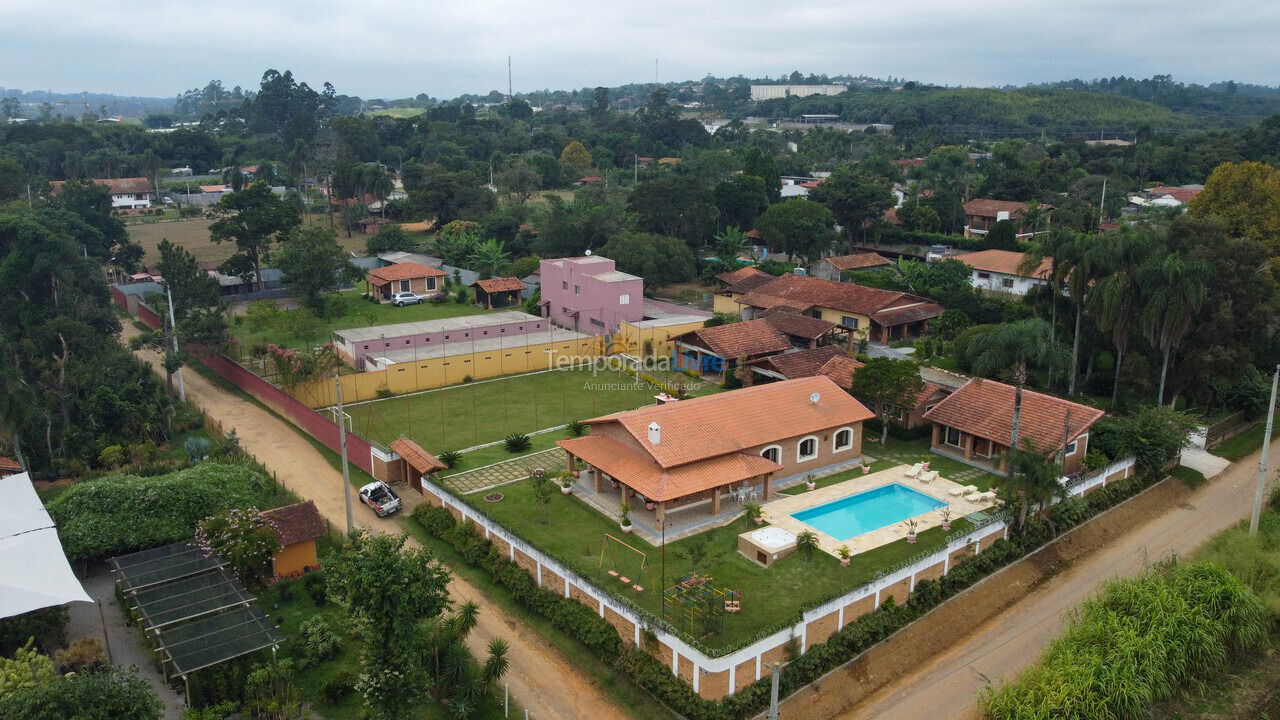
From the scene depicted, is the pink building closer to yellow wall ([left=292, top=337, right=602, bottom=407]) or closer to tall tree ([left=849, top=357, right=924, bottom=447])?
yellow wall ([left=292, top=337, right=602, bottom=407])

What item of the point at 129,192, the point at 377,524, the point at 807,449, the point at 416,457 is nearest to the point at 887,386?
the point at 807,449

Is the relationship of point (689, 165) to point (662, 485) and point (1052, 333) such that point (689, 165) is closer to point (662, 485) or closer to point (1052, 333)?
point (1052, 333)

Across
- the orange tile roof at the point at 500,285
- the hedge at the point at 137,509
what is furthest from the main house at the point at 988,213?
the hedge at the point at 137,509

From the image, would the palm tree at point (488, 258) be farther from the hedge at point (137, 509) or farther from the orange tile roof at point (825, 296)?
the hedge at point (137, 509)

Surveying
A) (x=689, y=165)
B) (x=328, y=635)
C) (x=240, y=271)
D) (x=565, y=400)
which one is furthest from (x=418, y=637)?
(x=689, y=165)

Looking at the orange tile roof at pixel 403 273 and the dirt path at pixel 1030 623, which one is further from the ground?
the orange tile roof at pixel 403 273

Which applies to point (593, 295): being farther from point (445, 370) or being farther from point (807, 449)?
point (807, 449)
